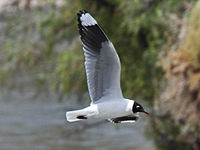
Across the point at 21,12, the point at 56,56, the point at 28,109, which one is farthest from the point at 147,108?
the point at 28,109

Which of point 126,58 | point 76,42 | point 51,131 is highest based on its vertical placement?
point 76,42

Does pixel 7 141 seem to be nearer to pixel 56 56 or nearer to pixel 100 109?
pixel 56 56

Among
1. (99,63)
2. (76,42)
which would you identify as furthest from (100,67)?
(76,42)

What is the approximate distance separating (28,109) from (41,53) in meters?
3.11

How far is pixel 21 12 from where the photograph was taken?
36.3 ft

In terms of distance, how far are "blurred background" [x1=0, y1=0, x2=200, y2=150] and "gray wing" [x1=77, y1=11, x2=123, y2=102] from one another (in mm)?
2847

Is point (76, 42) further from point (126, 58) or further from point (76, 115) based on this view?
point (76, 115)

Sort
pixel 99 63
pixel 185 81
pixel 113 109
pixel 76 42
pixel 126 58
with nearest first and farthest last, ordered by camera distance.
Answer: pixel 113 109
pixel 99 63
pixel 185 81
pixel 126 58
pixel 76 42

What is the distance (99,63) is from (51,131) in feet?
24.2

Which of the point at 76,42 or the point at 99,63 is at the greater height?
the point at 76,42

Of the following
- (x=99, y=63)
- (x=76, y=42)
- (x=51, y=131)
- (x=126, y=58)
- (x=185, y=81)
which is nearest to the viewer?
(x=99, y=63)

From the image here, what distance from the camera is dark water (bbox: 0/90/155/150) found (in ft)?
39.6

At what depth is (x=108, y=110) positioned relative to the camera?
5145 millimetres

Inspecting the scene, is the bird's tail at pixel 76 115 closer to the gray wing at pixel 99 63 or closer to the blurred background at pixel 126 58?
the gray wing at pixel 99 63
